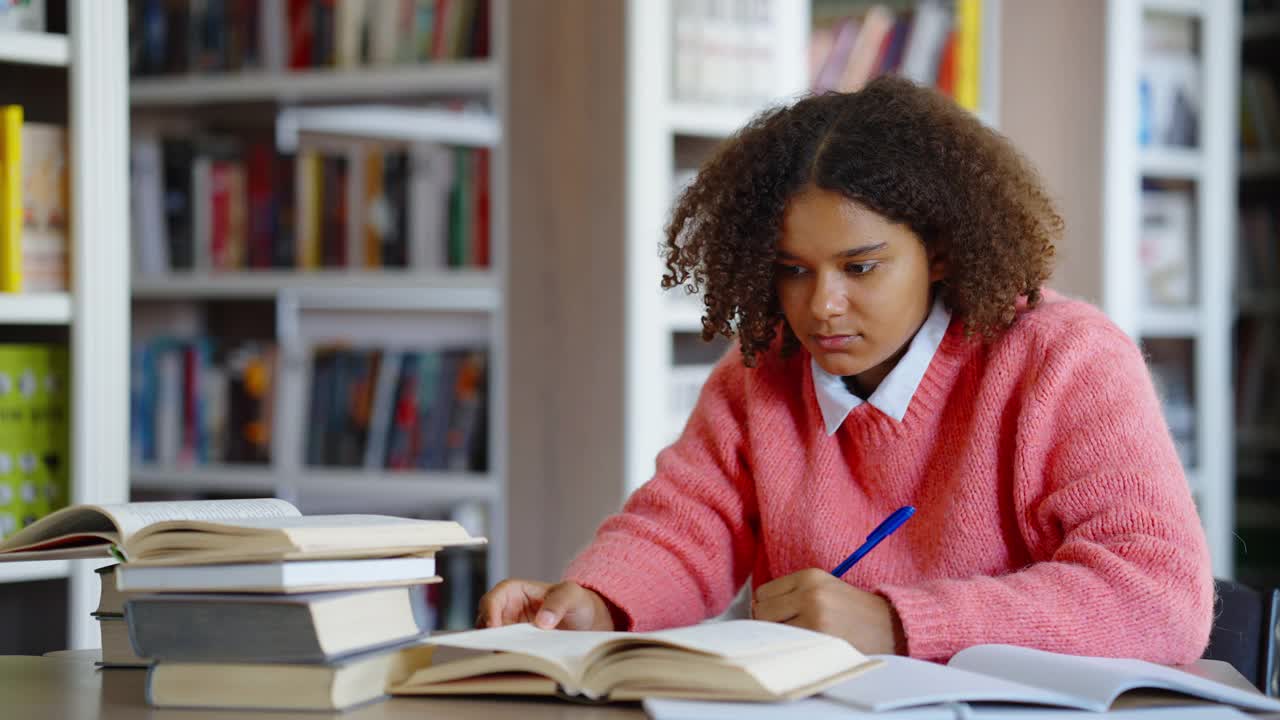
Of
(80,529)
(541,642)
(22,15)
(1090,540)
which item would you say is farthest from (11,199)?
(1090,540)

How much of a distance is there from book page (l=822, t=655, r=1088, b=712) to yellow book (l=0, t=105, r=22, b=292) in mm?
1383

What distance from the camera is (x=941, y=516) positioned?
1.41 meters

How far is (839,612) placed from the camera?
3.76ft

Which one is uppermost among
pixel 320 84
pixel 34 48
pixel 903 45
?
pixel 903 45

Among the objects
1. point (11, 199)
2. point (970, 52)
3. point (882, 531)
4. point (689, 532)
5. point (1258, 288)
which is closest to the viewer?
point (882, 531)

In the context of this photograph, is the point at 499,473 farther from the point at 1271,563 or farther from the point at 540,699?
the point at 1271,563

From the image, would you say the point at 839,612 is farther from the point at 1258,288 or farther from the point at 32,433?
the point at 1258,288

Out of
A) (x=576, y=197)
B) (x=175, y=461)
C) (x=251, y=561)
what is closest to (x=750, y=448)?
(x=251, y=561)

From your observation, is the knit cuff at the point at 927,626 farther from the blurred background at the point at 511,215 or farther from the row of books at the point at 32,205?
the blurred background at the point at 511,215

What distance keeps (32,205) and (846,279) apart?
115cm

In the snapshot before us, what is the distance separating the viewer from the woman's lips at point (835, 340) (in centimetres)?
140

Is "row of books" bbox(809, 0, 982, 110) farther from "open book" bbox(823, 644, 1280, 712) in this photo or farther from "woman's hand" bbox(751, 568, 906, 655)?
"open book" bbox(823, 644, 1280, 712)

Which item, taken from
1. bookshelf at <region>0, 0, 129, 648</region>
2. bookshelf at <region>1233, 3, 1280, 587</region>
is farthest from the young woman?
bookshelf at <region>1233, 3, 1280, 587</region>

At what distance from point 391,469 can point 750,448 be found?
5.55 ft
